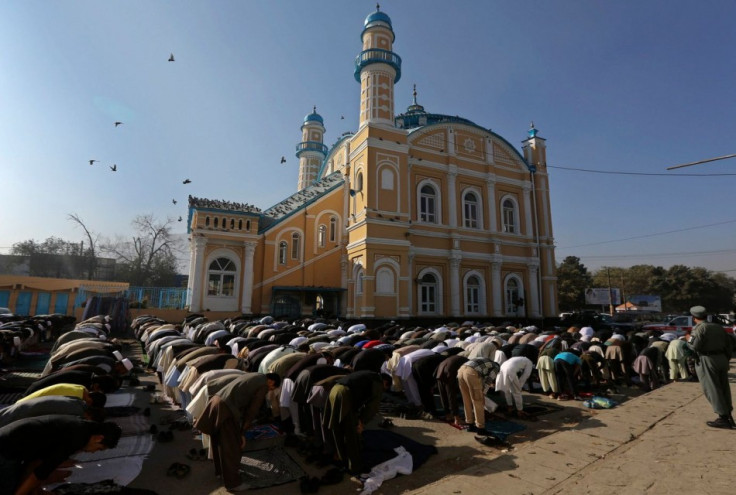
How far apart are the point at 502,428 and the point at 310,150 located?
95.0 feet

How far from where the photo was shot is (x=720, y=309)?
154 ft

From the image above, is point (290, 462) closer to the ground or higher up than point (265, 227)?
closer to the ground

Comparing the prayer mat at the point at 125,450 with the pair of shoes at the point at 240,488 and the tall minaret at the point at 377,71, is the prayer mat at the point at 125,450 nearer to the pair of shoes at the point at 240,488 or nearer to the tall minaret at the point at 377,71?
the pair of shoes at the point at 240,488

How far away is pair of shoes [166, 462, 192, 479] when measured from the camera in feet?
14.1

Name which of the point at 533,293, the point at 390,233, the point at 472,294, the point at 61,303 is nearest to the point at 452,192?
the point at 390,233

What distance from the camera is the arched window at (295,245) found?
66.6 ft

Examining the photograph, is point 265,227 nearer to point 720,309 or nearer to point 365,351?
point 365,351

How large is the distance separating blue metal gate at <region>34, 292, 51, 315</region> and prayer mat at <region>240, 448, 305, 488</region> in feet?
75.9

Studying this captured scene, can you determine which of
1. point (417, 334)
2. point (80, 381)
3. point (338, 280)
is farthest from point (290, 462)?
point (338, 280)

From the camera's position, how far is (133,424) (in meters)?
5.95

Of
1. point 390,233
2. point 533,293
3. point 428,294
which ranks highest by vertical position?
point 390,233

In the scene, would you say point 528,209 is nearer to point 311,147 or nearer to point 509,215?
point 509,215

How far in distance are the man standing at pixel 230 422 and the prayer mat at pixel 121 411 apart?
10.7 feet

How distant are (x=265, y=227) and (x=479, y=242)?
11968 millimetres
